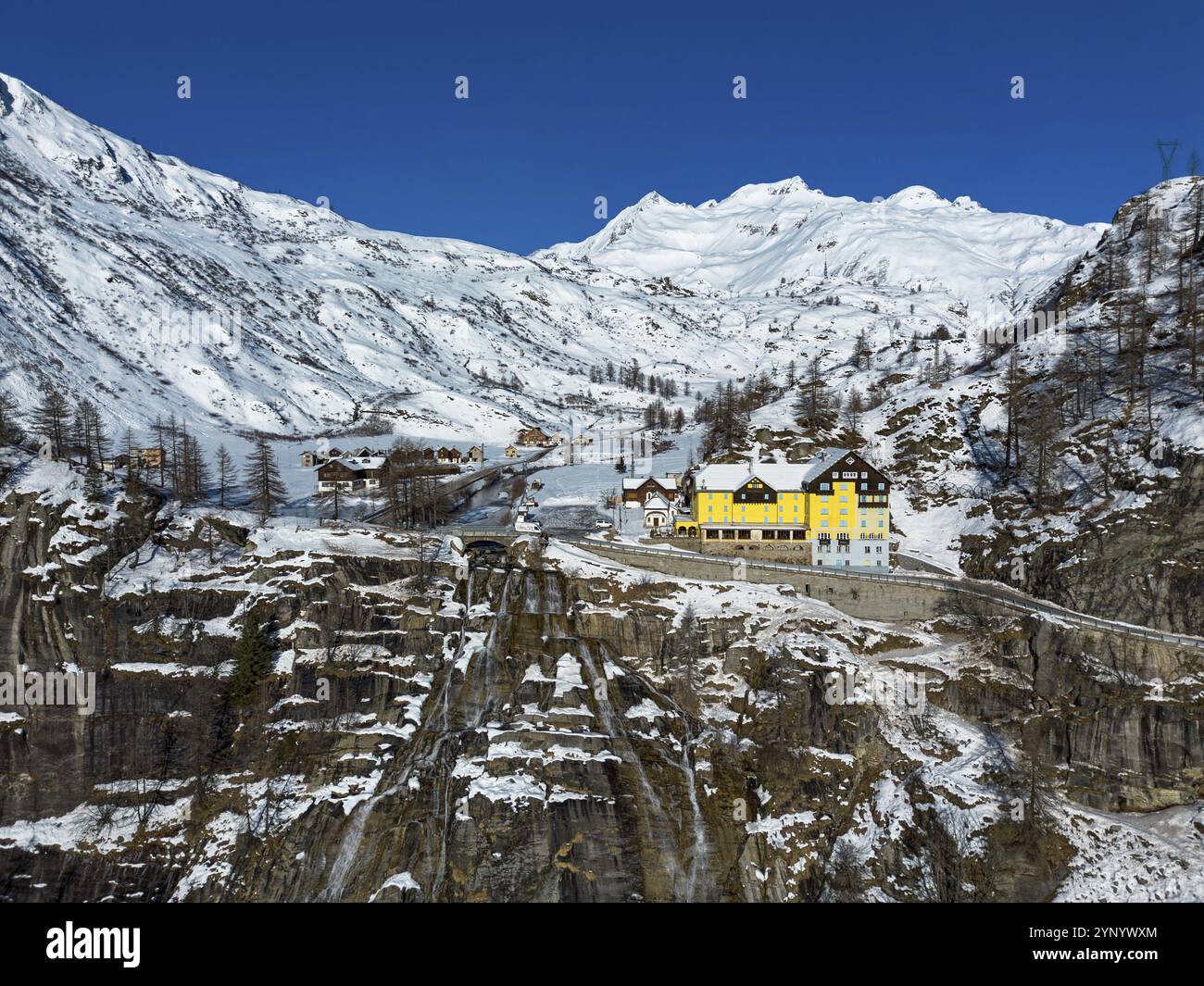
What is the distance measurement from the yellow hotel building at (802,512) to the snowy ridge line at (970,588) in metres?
4.11

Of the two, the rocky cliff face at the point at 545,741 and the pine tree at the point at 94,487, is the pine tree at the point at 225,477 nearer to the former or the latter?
the pine tree at the point at 94,487

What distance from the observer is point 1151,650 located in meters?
53.6

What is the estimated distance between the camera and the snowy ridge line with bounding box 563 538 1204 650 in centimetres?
5478

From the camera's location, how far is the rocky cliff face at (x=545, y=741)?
4769 centimetres

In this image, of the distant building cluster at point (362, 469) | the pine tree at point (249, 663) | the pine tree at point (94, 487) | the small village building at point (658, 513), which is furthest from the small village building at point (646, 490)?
the pine tree at point (94, 487)

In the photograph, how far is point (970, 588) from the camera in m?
64.3

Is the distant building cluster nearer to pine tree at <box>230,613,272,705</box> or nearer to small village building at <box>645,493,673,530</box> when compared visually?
small village building at <box>645,493,673,530</box>

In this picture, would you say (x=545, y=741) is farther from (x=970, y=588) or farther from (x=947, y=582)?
(x=970, y=588)

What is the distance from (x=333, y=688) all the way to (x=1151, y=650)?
2385 inches

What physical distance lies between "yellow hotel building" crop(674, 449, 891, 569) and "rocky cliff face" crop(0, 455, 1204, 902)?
9.74 meters

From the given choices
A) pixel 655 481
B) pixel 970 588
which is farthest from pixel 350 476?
pixel 970 588

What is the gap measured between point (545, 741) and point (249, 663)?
76.3 feet
